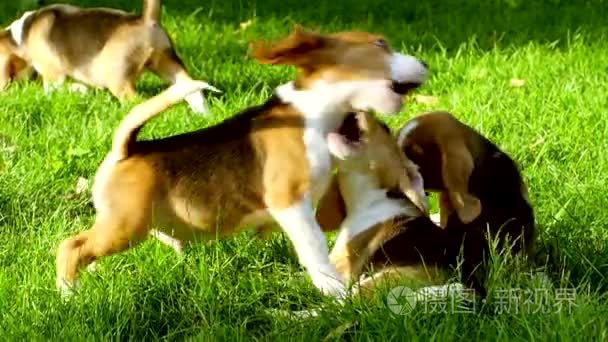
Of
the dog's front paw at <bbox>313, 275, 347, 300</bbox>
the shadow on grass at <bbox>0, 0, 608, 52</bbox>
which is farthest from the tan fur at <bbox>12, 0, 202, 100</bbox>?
the dog's front paw at <bbox>313, 275, 347, 300</bbox>

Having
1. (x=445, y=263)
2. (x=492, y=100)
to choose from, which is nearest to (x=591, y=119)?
(x=492, y=100)

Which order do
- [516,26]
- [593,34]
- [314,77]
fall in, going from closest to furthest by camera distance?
[314,77] → [593,34] → [516,26]

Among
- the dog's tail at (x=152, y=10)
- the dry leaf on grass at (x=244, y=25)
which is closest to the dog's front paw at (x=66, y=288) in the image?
the dog's tail at (x=152, y=10)

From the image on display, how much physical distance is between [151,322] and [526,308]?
1.17 meters

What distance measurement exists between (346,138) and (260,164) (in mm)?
313

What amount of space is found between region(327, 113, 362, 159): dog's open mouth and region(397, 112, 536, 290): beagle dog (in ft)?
0.77

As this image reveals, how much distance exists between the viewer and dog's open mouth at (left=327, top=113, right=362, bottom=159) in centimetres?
415

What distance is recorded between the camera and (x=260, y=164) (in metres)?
4.14

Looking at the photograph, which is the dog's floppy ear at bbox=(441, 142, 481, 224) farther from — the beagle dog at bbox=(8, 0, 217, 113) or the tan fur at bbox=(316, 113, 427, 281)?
the beagle dog at bbox=(8, 0, 217, 113)

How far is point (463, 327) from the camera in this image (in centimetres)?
366

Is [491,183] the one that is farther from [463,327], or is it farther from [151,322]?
[151,322]

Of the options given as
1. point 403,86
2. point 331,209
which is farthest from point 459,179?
point 331,209

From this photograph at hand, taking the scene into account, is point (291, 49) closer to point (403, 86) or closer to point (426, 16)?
point (403, 86)

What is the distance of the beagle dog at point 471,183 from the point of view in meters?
4.25
